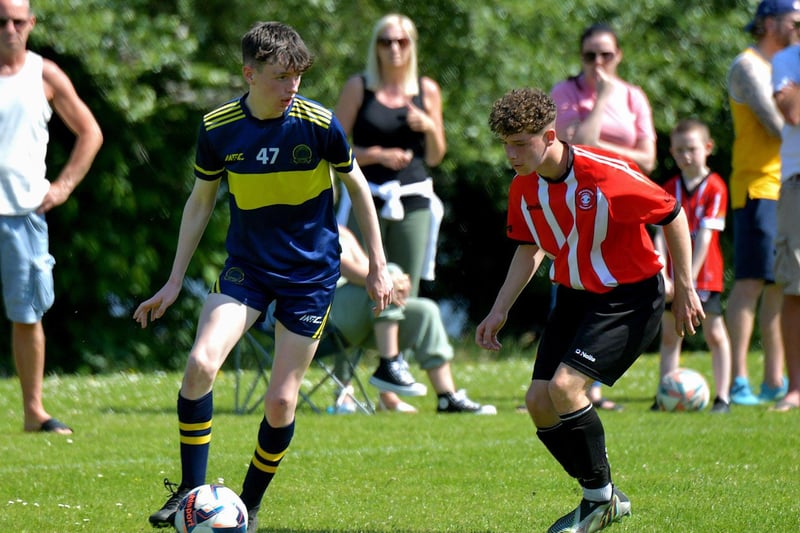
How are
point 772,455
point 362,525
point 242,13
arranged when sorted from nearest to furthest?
point 362,525 → point 772,455 → point 242,13

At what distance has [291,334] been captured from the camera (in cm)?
547

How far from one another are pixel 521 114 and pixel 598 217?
0.56 metres

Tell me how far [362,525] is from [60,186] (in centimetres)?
359

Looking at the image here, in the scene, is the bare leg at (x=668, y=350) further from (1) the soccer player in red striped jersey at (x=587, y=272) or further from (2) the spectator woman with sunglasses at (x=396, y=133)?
(1) the soccer player in red striped jersey at (x=587, y=272)

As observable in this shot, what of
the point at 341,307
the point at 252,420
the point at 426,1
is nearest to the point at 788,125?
the point at 341,307

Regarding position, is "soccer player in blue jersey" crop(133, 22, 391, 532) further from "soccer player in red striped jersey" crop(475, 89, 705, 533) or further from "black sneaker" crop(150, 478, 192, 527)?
"soccer player in red striped jersey" crop(475, 89, 705, 533)

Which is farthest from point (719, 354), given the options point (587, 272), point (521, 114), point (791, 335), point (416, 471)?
point (521, 114)

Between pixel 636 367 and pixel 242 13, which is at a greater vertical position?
pixel 242 13

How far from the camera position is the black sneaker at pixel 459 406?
891cm

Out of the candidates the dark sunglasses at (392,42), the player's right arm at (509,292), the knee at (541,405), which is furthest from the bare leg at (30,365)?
the knee at (541,405)

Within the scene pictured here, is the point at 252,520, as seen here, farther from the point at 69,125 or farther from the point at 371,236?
the point at 69,125

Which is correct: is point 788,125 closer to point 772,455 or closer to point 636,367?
point 772,455

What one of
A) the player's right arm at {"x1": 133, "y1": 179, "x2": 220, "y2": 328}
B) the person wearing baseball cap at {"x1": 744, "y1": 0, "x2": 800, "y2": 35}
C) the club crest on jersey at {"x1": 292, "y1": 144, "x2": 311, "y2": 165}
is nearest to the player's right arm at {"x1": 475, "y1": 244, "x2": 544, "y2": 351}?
the club crest on jersey at {"x1": 292, "y1": 144, "x2": 311, "y2": 165}

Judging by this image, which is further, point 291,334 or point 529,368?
point 529,368
